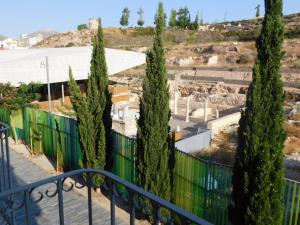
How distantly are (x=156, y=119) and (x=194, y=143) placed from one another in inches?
253

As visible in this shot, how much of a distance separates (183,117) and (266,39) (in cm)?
1650

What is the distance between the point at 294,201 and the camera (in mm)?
5910

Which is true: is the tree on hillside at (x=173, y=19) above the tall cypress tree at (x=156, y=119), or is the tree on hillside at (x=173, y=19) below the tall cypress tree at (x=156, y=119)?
above

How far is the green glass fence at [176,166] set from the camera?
6.93m

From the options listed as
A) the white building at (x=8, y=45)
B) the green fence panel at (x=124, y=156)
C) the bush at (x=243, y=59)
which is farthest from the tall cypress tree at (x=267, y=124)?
the white building at (x=8, y=45)

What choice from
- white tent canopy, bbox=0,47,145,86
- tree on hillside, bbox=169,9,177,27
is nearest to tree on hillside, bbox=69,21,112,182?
white tent canopy, bbox=0,47,145,86

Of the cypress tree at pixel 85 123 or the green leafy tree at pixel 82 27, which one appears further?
the green leafy tree at pixel 82 27

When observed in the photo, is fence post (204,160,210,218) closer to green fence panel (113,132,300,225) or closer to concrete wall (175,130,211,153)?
green fence panel (113,132,300,225)

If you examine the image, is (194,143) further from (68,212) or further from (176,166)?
(68,212)

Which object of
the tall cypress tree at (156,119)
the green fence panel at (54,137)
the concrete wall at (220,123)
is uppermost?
the tall cypress tree at (156,119)

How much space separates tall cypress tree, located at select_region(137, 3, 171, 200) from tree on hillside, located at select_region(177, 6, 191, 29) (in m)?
→ 77.0

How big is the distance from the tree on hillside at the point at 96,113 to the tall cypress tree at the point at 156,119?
7.21 feet

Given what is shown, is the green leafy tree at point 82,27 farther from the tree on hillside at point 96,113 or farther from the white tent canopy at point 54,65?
the tree on hillside at point 96,113

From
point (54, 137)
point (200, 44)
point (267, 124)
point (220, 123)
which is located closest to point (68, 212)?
point (54, 137)
